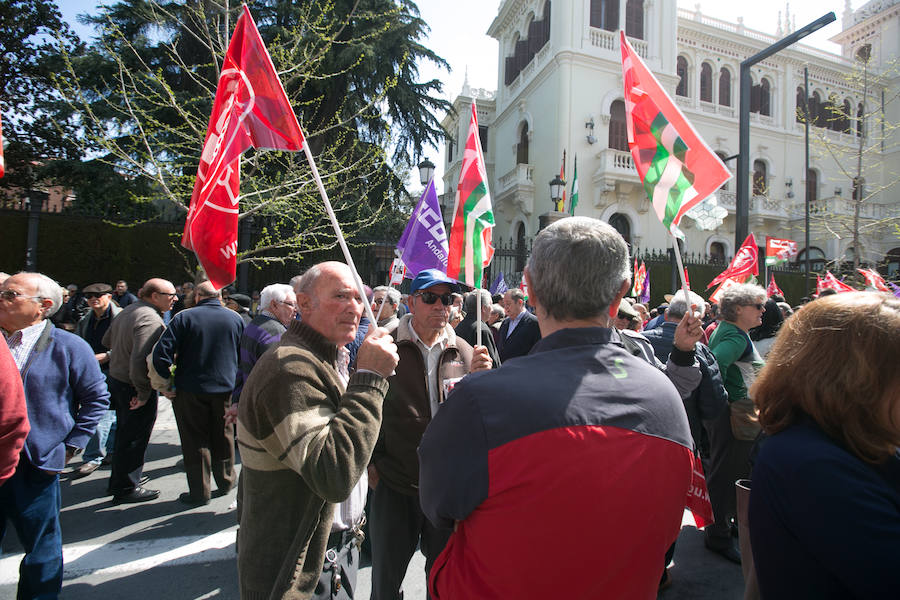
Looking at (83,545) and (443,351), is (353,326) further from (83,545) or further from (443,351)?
(83,545)

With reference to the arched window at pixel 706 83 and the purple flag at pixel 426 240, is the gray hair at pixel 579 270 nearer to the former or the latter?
the purple flag at pixel 426 240

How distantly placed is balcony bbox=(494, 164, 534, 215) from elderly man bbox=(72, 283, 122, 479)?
1852 cm

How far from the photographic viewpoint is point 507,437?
118 cm

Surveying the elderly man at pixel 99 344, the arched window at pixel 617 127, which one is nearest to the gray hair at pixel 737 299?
the elderly man at pixel 99 344

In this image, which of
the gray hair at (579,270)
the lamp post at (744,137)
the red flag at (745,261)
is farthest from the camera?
the lamp post at (744,137)

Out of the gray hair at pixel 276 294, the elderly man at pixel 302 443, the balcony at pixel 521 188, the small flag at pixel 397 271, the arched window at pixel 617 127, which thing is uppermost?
the arched window at pixel 617 127

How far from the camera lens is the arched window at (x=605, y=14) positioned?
21.4 m

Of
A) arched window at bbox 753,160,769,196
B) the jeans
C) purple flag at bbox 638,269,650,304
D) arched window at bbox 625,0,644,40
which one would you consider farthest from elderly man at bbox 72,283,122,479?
arched window at bbox 753,160,769,196

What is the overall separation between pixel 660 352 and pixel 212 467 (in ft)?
13.3

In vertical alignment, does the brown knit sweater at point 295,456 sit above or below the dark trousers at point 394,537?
above

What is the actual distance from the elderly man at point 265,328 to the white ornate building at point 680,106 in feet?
59.9

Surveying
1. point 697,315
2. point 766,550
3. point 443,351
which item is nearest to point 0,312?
point 443,351

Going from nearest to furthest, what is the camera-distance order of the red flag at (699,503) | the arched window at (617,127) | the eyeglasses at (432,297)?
the red flag at (699,503)
the eyeglasses at (432,297)
the arched window at (617,127)

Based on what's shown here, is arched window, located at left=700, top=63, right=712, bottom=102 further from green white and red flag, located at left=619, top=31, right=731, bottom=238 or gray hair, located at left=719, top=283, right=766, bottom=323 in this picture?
green white and red flag, located at left=619, top=31, right=731, bottom=238
